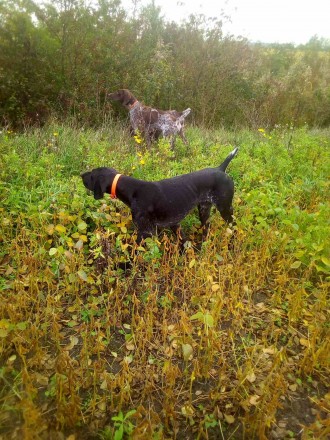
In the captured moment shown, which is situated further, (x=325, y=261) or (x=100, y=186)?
(x=100, y=186)

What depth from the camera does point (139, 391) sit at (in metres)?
2.11

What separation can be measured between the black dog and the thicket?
14.2ft

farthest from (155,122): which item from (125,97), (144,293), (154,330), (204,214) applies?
(154,330)

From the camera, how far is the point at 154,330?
8.75 feet

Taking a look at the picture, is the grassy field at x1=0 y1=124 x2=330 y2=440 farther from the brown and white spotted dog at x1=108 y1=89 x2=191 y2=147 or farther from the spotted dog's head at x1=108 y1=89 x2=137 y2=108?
the spotted dog's head at x1=108 y1=89 x2=137 y2=108

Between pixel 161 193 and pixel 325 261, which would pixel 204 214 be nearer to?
pixel 161 193

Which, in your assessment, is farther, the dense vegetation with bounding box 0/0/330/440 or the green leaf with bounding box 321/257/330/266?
the green leaf with bounding box 321/257/330/266

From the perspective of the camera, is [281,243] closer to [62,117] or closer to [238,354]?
[238,354]

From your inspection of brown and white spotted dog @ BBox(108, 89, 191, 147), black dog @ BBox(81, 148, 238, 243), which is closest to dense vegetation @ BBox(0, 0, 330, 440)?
black dog @ BBox(81, 148, 238, 243)

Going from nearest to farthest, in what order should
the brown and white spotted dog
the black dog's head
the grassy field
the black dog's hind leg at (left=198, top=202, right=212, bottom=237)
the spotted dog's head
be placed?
the grassy field
the black dog's head
the black dog's hind leg at (left=198, top=202, right=212, bottom=237)
the brown and white spotted dog
the spotted dog's head

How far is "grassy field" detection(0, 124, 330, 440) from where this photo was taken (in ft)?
6.25

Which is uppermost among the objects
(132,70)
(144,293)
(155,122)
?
(132,70)

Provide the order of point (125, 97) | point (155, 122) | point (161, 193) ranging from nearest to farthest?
point (161, 193) → point (155, 122) → point (125, 97)

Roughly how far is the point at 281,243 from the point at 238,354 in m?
1.51
